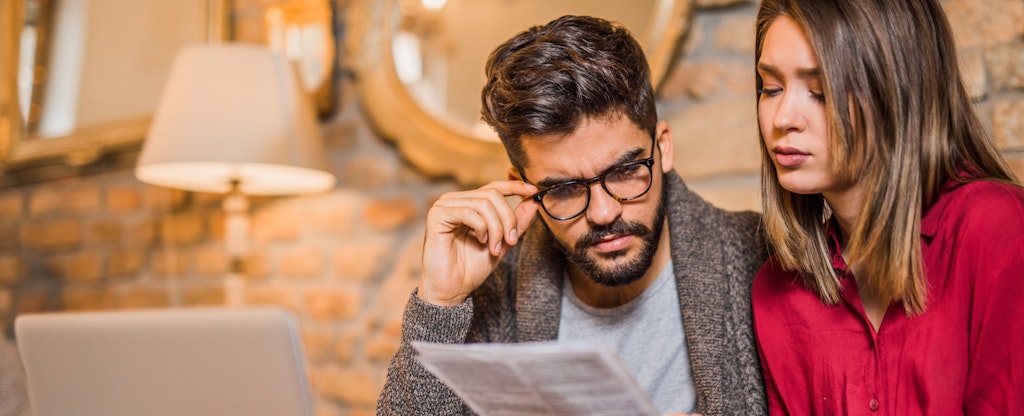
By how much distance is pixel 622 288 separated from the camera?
56.6 inches

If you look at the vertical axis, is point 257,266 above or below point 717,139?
below

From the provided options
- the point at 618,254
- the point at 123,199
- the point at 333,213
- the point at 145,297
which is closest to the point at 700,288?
the point at 618,254

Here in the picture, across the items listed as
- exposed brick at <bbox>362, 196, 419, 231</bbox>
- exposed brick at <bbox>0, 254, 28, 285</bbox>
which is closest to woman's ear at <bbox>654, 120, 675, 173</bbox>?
exposed brick at <bbox>362, 196, 419, 231</bbox>

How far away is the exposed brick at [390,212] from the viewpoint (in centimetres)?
207

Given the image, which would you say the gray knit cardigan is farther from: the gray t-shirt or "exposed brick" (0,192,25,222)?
"exposed brick" (0,192,25,222)

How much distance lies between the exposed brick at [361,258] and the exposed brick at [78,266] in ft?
3.21

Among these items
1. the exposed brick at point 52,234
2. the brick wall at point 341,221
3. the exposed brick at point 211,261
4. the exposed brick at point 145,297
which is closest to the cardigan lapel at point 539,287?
the brick wall at point 341,221

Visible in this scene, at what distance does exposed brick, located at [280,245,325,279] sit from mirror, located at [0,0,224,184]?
0.63 m

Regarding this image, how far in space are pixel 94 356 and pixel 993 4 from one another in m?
1.39

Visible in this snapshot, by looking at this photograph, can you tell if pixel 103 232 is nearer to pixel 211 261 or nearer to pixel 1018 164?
pixel 211 261

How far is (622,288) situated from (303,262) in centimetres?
110

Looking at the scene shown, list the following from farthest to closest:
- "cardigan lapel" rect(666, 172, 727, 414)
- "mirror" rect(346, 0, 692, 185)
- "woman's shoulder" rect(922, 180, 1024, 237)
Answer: "mirror" rect(346, 0, 692, 185) < "cardigan lapel" rect(666, 172, 727, 414) < "woman's shoulder" rect(922, 180, 1024, 237)

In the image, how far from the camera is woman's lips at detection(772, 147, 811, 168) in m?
0.98

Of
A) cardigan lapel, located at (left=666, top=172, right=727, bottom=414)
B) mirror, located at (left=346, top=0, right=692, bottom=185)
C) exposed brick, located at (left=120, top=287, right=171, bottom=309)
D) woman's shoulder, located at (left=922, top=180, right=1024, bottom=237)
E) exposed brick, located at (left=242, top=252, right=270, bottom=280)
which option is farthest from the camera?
exposed brick, located at (left=120, top=287, right=171, bottom=309)
